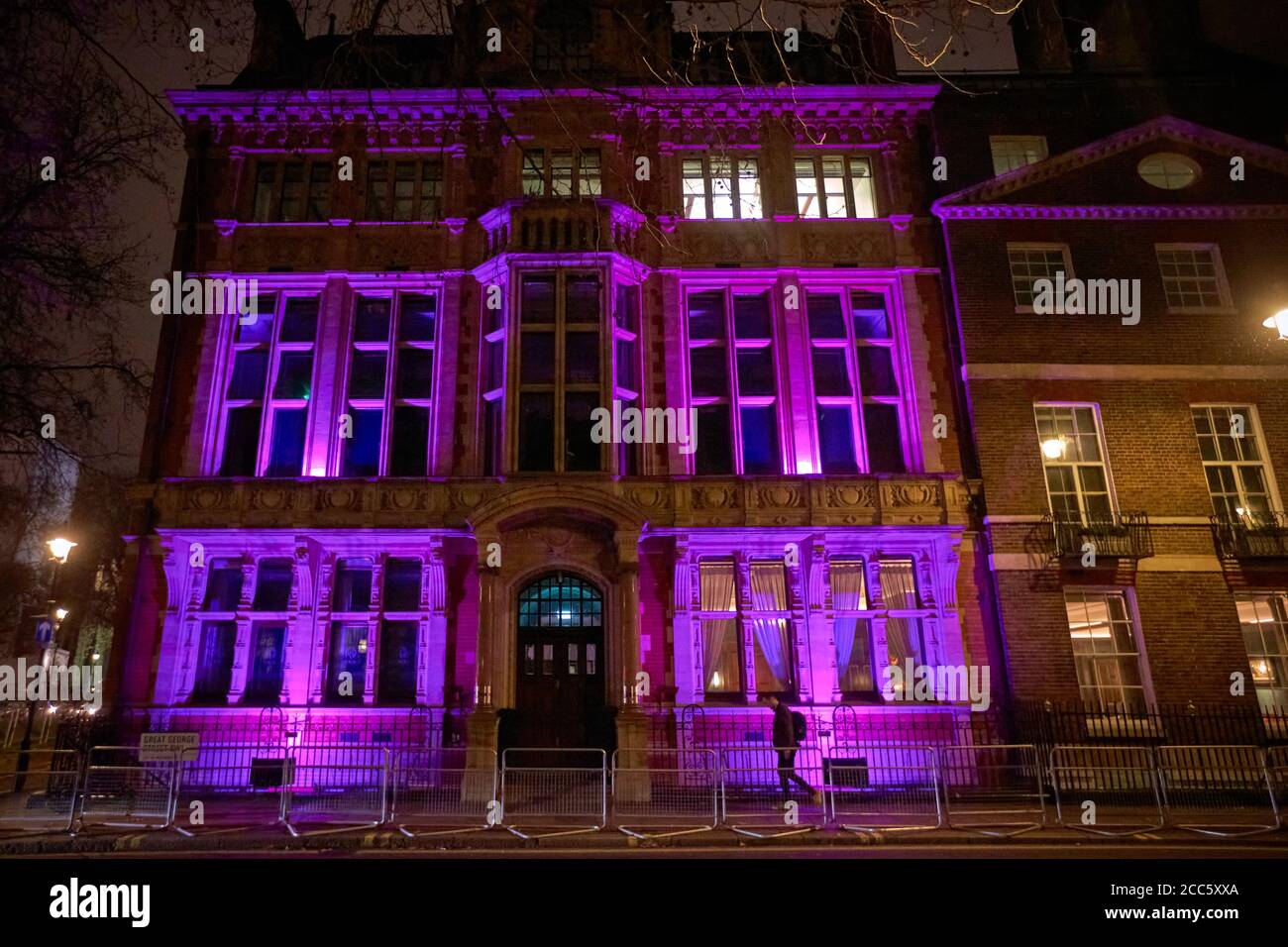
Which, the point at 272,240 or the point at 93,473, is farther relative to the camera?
the point at 272,240

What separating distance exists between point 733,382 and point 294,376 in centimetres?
1044

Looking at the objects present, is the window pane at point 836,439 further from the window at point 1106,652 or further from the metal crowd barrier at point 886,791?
the metal crowd barrier at point 886,791

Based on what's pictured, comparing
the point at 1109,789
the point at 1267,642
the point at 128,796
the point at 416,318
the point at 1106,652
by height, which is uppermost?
the point at 416,318

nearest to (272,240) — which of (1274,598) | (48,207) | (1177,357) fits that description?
(48,207)

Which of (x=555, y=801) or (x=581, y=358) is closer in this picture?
(x=555, y=801)

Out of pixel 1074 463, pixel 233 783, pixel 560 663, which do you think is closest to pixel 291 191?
pixel 560 663

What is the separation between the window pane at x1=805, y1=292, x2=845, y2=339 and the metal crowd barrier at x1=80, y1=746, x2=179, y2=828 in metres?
15.4

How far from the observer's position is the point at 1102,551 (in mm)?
16016

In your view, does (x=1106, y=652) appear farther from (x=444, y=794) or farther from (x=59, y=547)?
(x=59, y=547)

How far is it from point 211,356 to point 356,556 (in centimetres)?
613

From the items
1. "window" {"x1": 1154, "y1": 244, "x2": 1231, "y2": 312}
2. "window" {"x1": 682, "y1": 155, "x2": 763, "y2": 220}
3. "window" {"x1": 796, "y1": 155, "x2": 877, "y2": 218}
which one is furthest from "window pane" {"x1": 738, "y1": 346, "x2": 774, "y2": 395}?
"window" {"x1": 1154, "y1": 244, "x2": 1231, "y2": 312}

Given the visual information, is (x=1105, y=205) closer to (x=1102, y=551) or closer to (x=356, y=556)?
(x=1102, y=551)

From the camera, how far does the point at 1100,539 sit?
16125 mm

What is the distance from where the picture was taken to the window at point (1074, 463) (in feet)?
54.9
